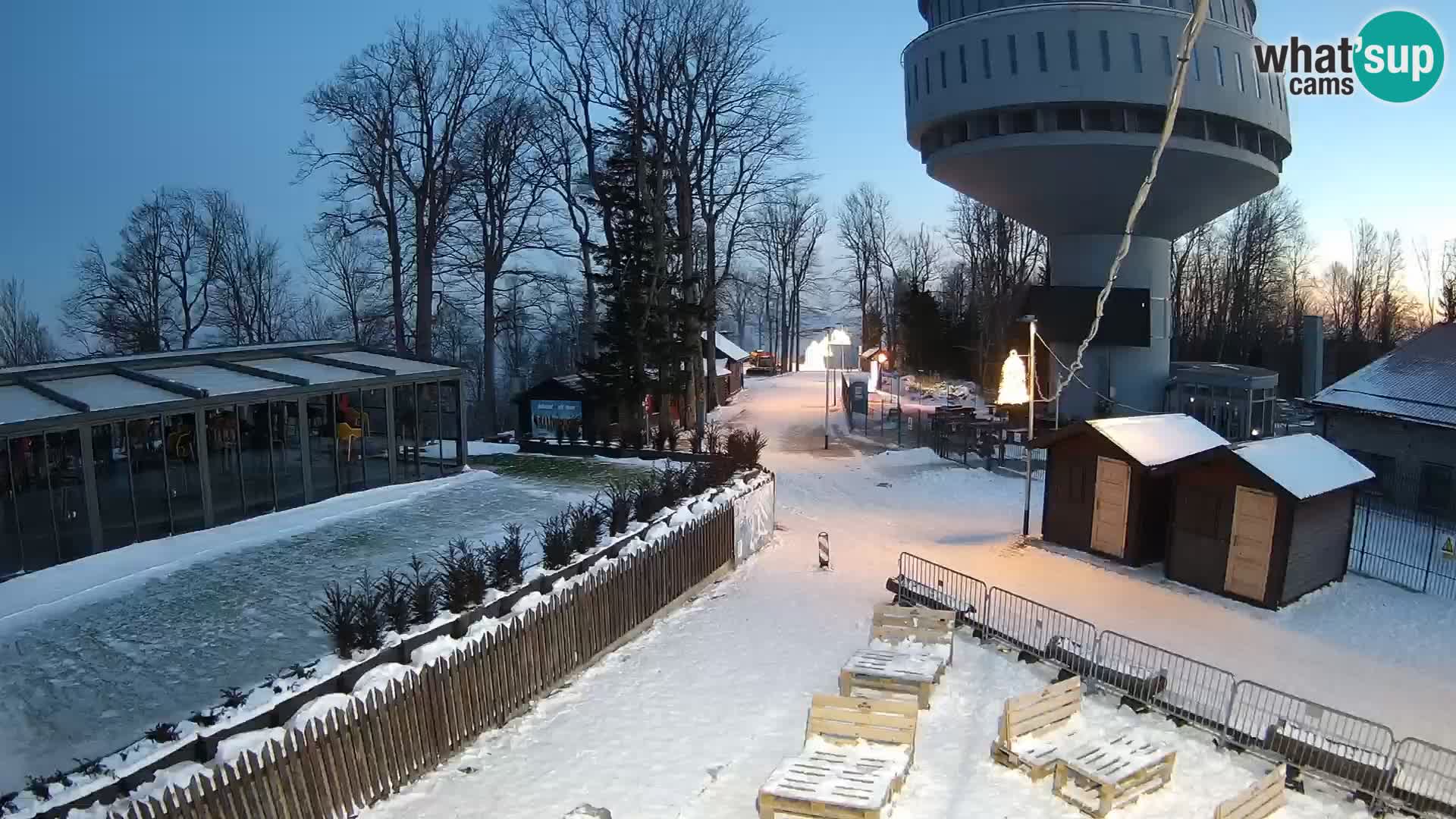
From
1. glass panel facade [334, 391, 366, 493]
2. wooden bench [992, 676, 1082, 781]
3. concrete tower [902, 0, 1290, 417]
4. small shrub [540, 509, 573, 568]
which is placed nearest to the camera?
wooden bench [992, 676, 1082, 781]

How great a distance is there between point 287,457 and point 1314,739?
70.3 feet

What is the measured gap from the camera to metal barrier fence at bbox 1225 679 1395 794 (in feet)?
28.5

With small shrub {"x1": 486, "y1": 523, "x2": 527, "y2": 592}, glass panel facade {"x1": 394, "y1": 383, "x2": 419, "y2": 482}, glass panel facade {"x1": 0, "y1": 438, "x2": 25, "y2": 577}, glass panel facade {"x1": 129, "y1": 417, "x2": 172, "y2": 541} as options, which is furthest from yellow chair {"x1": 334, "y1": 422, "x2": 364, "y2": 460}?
small shrub {"x1": 486, "y1": 523, "x2": 527, "y2": 592}

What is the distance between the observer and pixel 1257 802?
7922 millimetres

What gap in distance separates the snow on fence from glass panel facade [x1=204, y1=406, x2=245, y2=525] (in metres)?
9.66

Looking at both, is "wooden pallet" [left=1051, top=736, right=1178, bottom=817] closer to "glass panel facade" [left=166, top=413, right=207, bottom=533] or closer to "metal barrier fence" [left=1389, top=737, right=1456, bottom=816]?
"metal barrier fence" [left=1389, top=737, right=1456, bottom=816]

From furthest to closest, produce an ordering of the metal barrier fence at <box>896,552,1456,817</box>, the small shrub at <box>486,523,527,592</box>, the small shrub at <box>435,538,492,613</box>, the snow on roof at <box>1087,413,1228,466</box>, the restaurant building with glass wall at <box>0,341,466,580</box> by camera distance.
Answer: the snow on roof at <box>1087,413,1228,466</box>, the restaurant building with glass wall at <box>0,341,466,580</box>, the small shrub at <box>486,523,527,592</box>, the small shrub at <box>435,538,492,613</box>, the metal barrier fence at <box>896,552,1456,817</box>

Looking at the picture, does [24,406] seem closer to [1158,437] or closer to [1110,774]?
[1110,774]

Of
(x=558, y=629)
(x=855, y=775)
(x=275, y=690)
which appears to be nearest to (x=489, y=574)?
(x=558, y=629)

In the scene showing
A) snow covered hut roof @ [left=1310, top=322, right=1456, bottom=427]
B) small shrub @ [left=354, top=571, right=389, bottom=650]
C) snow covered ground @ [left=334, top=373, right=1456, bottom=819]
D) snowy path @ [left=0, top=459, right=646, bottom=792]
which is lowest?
snow covered ground @ [left=334, top=373, right=1456, bottom=819]

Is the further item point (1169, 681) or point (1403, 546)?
point (1403, 546)

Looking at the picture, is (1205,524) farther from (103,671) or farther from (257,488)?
(257,488)

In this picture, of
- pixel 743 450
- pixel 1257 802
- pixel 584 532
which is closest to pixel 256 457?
pixel 743 450

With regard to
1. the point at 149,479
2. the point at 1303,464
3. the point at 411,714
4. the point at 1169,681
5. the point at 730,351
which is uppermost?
the point at 730,351
